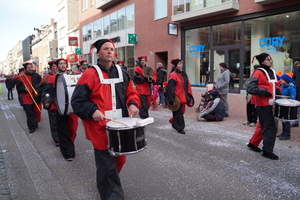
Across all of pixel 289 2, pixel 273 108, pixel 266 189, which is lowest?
pixel 266 189

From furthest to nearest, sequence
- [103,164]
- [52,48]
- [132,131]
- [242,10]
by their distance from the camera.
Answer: [52,48], [242,10], [103,164], [132,131]

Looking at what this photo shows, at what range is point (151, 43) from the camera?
64.5ft

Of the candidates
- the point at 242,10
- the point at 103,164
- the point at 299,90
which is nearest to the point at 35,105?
the point at 103,164

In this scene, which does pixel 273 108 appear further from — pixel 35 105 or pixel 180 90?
pixel 35 105

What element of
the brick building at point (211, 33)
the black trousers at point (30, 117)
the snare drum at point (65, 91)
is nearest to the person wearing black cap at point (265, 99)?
the snare drum at point (65, 91)

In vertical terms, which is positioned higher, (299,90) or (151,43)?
(151,43)

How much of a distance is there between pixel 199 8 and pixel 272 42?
15.7ft

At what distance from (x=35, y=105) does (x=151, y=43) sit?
13.5 metres

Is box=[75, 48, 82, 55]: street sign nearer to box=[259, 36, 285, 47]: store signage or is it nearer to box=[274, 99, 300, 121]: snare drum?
box=[259, 36, 285, 47]: store signage

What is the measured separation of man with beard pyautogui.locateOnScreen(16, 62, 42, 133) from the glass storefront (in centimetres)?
1105

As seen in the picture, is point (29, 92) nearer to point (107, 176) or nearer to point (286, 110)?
point (107, 176)

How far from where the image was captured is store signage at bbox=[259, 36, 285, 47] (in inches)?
505

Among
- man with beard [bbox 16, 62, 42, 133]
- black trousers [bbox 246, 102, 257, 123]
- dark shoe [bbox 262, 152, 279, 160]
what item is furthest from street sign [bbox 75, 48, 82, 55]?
dark shoe [bbox 262, 152, 279, 160]

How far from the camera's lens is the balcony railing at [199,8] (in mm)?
13865
